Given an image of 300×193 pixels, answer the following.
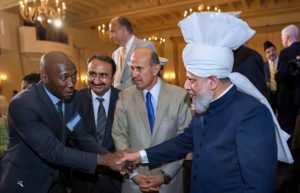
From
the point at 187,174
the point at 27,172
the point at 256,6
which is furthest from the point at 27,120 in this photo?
the point at 256,6

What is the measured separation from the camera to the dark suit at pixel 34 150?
6.29ft

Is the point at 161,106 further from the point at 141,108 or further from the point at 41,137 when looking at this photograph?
the point at 41,137

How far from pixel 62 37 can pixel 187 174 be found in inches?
372

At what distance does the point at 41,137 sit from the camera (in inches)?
75.5

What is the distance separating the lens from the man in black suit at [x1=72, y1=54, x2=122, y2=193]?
2.46m

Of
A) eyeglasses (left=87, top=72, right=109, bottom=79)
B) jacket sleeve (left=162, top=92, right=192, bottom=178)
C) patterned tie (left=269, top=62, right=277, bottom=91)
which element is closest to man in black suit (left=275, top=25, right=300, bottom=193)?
patterned tie (left=269, top=62, right=277, bottom=91)

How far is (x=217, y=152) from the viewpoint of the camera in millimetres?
1570

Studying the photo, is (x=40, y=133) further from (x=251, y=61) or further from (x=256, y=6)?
(x=256, y=6)

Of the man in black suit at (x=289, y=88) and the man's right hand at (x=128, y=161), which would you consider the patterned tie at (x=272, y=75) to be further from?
the man's right hand at (x=128, y=161)

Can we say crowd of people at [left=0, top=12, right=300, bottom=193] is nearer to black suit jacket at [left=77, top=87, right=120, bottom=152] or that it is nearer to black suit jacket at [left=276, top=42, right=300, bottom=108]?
black suit jacket at [left=77, top=87, right=120, bottom=152]

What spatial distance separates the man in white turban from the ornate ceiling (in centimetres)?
836

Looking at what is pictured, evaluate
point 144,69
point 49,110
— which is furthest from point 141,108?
point 49,110

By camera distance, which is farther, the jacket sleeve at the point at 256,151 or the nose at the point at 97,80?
the nose at the point at 97,80

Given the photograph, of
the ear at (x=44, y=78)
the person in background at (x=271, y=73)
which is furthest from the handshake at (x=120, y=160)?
the person in background at (x=271, y=73)
